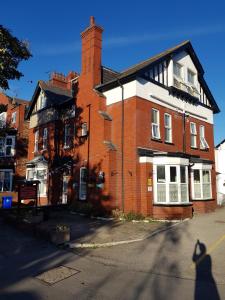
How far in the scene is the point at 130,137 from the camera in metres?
18.8

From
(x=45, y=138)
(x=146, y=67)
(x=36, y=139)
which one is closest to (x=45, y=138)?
(x=45, y=138)

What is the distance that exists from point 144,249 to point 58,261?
3218 millimetres

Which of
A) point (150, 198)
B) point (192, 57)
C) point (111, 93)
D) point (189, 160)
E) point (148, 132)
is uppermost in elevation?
point (192, 57)

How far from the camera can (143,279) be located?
8156mm

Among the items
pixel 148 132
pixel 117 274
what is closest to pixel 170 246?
pixel 117 274

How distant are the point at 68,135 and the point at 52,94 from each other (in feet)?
15.6

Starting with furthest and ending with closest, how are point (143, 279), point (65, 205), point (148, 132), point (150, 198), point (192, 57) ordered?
point (192, 57)
point (65, 205)
point (148, 132)
point (150, 198)
point (143, 279)

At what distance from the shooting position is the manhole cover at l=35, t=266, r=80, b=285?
8.00 meters

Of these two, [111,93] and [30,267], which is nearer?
[30,267]

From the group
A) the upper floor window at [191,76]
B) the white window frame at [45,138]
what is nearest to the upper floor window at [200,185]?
the upper floor window at [191,76]

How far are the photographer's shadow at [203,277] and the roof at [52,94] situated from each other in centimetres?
1636

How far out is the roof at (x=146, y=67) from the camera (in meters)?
19.3

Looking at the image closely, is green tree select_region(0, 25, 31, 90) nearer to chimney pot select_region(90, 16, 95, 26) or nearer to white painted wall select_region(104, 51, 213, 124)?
white painted wall select_region(104, 51, 213, 124)

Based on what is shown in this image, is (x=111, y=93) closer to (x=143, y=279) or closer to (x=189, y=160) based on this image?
(x=189, y=160)
